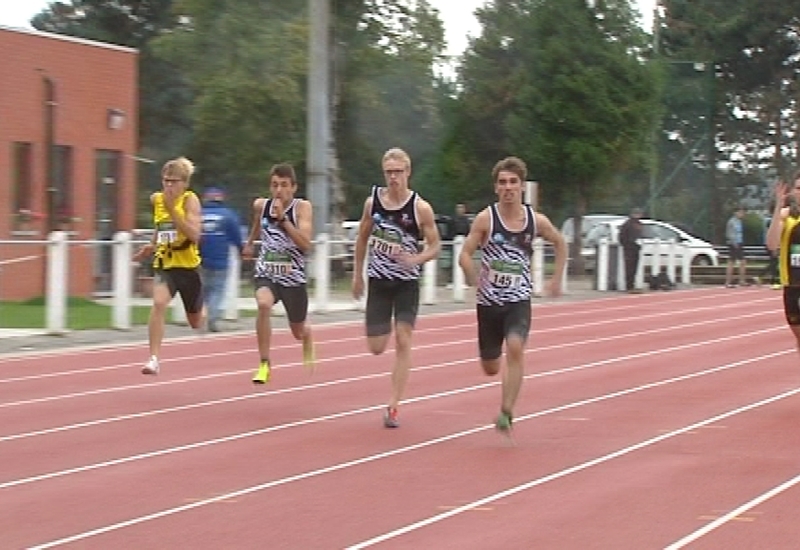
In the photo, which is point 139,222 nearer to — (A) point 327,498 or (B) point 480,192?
(B) point 480,192

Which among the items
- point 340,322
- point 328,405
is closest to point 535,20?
point 340,322

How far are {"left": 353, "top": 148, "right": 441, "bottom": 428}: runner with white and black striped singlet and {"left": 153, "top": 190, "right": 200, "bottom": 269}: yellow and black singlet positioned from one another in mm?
2482

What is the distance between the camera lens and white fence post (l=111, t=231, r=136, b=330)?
21.9m

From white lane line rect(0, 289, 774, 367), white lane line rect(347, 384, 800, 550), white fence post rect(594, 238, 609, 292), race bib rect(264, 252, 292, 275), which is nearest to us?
white lane line rect(347, 384, 800, 550)

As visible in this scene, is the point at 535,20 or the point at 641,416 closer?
the point at 641,416

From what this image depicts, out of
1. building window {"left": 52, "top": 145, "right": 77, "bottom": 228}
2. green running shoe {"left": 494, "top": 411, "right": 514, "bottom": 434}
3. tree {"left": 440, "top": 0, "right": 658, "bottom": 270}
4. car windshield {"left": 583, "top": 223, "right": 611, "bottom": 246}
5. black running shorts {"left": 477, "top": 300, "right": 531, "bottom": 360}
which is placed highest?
tree {"left": 440, "top": 0, "right": 658, "bottom": 270}

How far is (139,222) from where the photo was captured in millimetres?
44906

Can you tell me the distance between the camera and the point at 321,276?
87.8 feet

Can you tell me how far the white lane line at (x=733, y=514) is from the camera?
8.27 meters

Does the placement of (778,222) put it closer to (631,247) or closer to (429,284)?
(429,284)

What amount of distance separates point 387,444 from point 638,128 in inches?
1337

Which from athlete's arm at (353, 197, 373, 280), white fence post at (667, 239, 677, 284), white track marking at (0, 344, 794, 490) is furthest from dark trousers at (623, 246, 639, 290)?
athlete's arm at (353, 197, 373, 280)

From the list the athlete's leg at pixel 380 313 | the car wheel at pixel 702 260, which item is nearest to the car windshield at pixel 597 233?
the car wheel at pixel 702 260

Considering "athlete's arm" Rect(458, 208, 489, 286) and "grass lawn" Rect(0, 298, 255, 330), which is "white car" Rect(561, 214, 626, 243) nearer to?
"grass lawn" Rect(0, 298, 255, 330)
